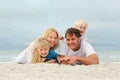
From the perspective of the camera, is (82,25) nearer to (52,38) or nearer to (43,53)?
(52,38)

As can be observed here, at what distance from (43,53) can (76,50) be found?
2.14 feet

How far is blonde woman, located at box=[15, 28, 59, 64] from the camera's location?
6.66m

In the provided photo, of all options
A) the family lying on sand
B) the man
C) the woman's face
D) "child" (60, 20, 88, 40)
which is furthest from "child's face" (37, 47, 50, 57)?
"child" (60, 20, 88, 40)

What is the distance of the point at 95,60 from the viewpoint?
6.66 m

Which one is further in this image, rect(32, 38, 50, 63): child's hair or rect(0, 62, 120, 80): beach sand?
rect(32, 38, 50, 63): child's hair

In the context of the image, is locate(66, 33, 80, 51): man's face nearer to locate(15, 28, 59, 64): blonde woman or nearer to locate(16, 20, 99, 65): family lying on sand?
locate(16, 20, 99, 65): family lying on sand

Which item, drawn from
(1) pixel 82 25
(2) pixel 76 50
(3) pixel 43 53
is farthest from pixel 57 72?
(1) pixel 82 25

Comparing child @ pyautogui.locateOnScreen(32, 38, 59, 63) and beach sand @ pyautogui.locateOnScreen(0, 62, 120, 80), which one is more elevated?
child @ pyautogui.locateOnScreen(32, 38, 59, 63)

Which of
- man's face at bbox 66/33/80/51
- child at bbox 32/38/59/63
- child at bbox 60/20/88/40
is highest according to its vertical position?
child at bbox 60/20/88/40

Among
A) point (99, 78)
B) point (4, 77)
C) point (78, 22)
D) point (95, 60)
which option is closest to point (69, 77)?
point (99, 78)

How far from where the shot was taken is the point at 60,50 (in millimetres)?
6875

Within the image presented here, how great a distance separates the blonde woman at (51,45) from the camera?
6660 millimetres

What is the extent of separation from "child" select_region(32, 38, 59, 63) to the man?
0.68 feet

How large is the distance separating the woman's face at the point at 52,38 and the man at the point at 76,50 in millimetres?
201
